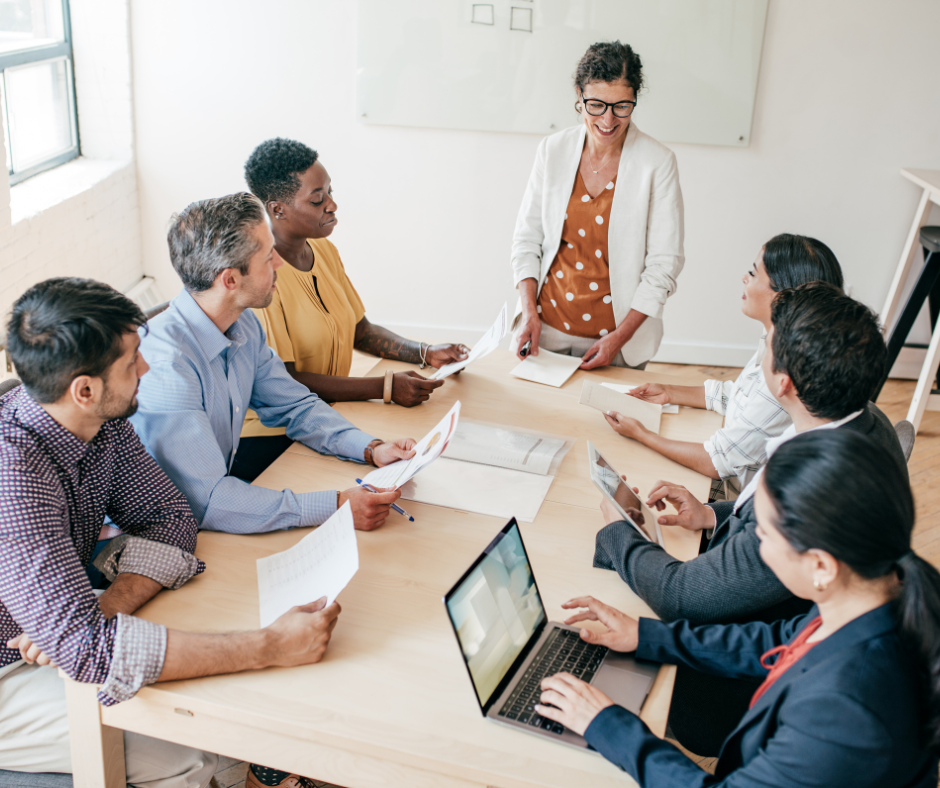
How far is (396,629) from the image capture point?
1293 millimetres

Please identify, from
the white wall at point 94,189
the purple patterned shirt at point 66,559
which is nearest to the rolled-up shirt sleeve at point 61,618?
the purple patterned shirt at point 66,559

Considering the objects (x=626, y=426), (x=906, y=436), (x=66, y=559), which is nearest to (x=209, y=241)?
(x=66, y=559)

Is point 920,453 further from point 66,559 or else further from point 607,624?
point 66,559

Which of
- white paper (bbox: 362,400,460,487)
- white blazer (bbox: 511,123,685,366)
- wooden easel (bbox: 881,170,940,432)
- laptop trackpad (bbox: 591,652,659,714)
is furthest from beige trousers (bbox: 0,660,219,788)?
wooden easel (bbox: 881,170,940,432)

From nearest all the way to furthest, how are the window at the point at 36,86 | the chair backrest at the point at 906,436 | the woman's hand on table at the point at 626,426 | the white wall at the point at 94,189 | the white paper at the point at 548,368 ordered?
the chair backrest at the point at 906,436, the woman's hand on table at the point at 626,426, the white paper at the point at 548,368, the white wall at the point at 94,189, the window at the point at 36,86

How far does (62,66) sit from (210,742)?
143 inches

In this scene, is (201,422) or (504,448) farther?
(504,448)

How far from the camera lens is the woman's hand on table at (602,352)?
2.42 m

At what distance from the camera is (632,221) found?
243 centimetres

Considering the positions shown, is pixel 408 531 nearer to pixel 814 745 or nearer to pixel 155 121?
pixel 814 745

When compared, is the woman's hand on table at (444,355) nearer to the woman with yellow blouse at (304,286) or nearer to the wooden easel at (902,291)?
the woman with yellow blouse at (304,286)

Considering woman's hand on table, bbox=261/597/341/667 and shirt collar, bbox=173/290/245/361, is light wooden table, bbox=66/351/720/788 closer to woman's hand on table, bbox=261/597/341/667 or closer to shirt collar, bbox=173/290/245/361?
woman's hand on table, bbox=261/597/341/667

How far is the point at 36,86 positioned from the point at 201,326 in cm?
267

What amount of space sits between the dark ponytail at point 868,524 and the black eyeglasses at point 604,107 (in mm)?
1594
